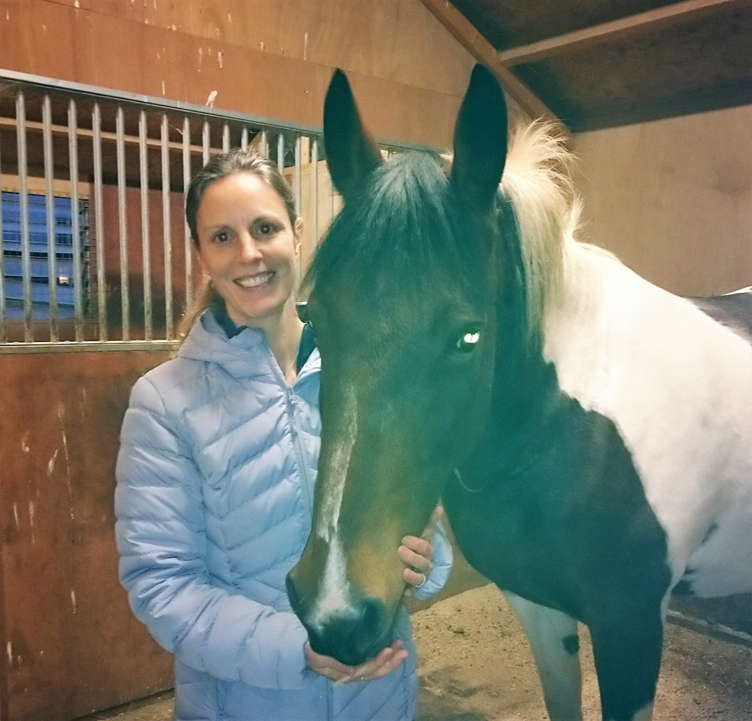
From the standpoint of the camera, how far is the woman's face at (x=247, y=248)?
98cm

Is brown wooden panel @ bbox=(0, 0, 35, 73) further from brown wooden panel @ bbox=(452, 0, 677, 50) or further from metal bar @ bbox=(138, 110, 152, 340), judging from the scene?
brown wooden panel @ bbox=(452, 0, 677, 50)

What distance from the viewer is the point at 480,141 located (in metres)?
0.84

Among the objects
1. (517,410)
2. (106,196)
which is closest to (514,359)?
(517,410)

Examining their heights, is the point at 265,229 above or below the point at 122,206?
below

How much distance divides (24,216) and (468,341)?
1333 mm

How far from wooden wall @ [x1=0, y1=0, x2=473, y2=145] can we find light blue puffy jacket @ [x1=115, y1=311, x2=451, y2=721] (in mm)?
1263

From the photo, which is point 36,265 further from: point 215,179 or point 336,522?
point 336,522

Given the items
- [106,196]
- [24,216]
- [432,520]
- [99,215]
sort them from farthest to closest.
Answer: [106,196] → [99,215] → [24,216] → [432,520]

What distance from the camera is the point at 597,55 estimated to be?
2232 millimetres

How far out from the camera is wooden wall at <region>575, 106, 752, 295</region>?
86.6 inches

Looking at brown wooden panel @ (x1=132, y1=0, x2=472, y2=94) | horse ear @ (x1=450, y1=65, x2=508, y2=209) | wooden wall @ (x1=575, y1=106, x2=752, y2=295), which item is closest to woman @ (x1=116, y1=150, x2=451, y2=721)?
horse ear @ (x1=450, y1=65, x2=508, y2=209)

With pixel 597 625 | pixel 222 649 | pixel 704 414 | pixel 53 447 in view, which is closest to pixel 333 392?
pixel 222 649

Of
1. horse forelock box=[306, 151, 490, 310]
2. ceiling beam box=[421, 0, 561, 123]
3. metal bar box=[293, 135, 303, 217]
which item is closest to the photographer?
horse forelock box=[306, 151, 490, 310]

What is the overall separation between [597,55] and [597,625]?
200cm
